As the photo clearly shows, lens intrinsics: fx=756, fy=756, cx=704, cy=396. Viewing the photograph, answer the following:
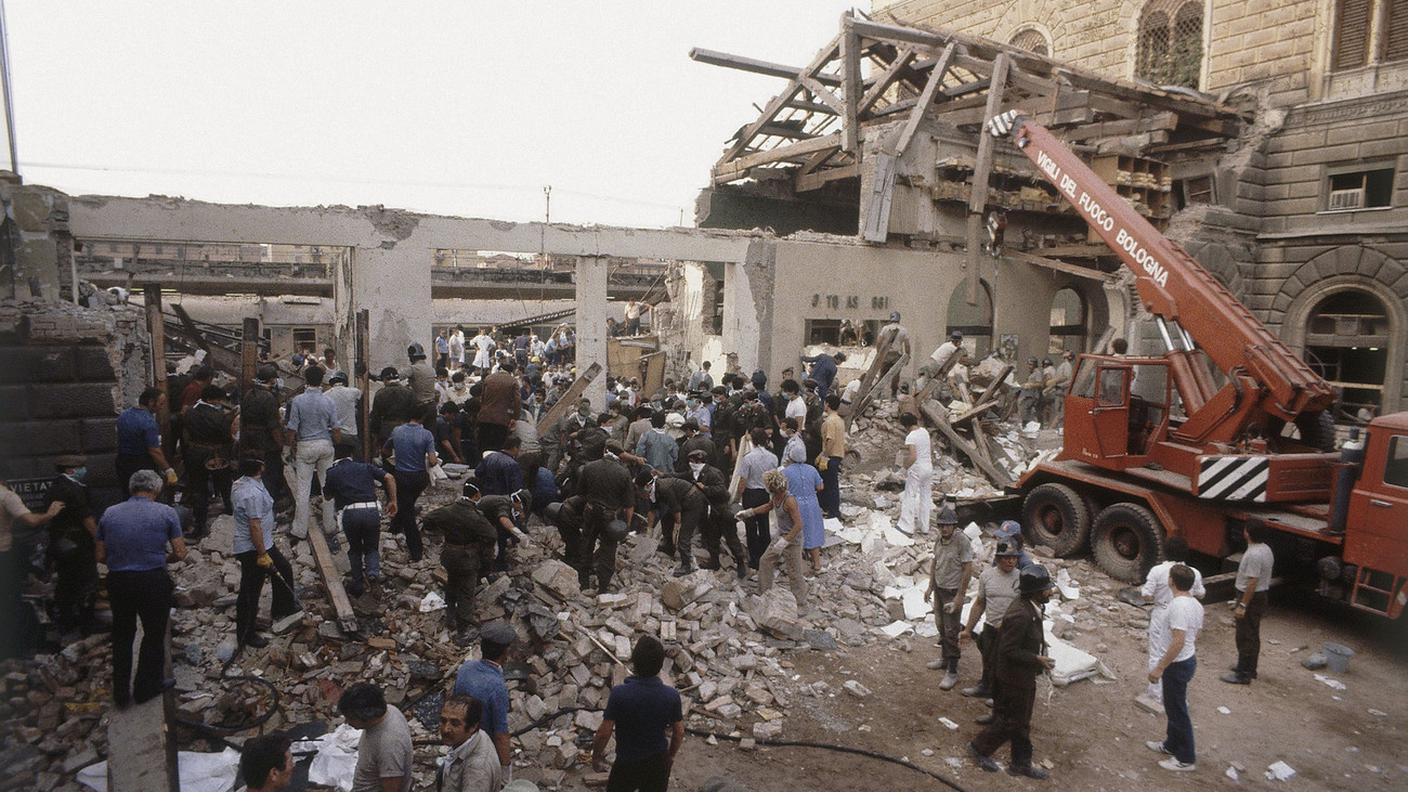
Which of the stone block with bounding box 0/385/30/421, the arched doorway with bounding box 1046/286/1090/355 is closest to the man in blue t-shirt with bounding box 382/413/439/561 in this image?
the stone block with bounding box 0/385/30/421

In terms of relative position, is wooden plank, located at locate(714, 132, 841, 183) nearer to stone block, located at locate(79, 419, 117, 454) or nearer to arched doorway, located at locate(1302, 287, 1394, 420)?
arched doorway, located at locate(1302, 287, 1394, 420)

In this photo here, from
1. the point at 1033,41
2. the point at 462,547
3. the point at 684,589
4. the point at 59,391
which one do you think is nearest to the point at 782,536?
the point at 684,589

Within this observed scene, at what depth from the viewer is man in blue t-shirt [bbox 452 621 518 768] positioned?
4.24m

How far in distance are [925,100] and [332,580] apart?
14.6m

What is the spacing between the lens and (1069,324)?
88.3 feet

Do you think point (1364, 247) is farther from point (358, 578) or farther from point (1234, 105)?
point (358, 578)

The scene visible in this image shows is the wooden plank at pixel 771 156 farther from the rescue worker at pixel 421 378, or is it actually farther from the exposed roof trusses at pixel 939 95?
the rescue worker at pixel 421 378

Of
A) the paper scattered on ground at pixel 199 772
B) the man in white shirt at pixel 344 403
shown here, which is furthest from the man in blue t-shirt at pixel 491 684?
the man in white shirt at pixel 344 403

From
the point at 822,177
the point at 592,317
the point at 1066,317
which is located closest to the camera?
the point at 592,317

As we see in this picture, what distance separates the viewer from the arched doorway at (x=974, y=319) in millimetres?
17734

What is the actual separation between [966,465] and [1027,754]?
8096 millimetres

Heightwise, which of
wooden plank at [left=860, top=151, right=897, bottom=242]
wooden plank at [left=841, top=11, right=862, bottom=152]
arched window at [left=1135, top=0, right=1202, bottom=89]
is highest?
arched window at [left=1135, top=0, right=1202, bottom=89]

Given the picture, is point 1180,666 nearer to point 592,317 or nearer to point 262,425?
point 262,425

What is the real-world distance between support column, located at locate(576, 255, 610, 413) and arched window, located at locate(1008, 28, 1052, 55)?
16820 mm
